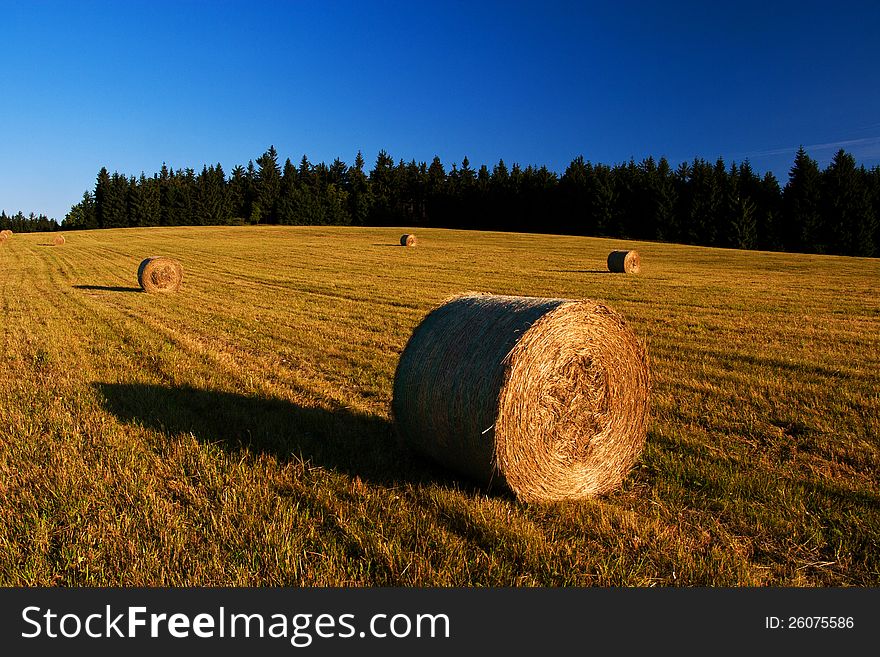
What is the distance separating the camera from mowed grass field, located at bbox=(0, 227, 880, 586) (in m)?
3.83

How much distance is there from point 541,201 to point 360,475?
9404 centimetres

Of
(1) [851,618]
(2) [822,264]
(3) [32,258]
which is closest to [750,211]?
(2) [822,264]

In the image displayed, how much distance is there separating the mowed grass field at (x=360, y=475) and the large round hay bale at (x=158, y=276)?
796 cm

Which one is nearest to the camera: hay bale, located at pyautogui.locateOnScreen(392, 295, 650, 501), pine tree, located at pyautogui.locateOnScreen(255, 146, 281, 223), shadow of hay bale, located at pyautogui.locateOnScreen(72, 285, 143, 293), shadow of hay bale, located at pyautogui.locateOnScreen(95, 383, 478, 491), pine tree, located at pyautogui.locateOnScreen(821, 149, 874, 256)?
hay bale, located at pyautogui.locateOnScreen(392, 295, 650, 501)

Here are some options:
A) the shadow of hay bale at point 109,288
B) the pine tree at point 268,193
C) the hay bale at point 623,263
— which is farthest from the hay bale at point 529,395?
the pine tree at point 268,193

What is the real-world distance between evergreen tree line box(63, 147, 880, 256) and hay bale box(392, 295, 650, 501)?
75257 millimetres

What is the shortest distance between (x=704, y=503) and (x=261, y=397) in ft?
17.9

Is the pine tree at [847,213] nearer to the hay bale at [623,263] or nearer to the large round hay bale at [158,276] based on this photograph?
the hay bale at [623,263]

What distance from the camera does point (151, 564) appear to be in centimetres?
373

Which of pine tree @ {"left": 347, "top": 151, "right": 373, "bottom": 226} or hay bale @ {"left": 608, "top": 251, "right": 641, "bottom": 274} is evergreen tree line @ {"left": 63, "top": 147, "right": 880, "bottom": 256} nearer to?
pine tree @ {"left": 347, "top": 151, "right": 373, "bottom": 226}

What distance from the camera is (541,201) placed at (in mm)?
94875

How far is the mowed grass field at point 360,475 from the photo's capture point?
383 cm

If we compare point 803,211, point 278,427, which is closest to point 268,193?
point 803,211

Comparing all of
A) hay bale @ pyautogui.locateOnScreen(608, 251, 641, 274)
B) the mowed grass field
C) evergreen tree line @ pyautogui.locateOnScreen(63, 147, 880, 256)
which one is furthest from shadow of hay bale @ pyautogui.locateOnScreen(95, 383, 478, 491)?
evergreen tree line @ pyautogui.locateOnScreen(63, 147, 880, 256)
